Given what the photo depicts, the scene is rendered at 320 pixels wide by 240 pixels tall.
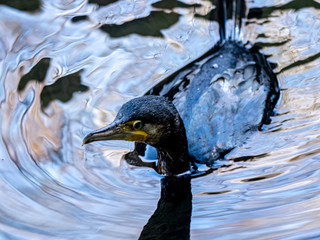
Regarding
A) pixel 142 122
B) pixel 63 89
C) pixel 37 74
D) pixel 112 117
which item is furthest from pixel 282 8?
pixel 142 122

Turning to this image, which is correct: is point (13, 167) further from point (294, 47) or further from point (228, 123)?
point (294, 47)

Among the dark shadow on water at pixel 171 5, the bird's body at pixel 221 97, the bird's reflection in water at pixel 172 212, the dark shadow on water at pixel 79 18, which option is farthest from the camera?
the dark shadow on water at pixel 171 5

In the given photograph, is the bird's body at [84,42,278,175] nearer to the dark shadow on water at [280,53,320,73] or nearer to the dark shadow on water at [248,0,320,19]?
the dark shadow on water at [280,53,320,73]

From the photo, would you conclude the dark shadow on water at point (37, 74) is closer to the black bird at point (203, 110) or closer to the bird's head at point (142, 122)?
the black bird at point (203, 110)

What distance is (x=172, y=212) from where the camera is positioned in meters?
4.62

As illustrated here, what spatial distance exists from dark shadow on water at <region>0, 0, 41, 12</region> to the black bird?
1.88 meters

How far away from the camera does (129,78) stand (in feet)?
19.4

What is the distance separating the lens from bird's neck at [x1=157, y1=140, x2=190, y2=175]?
15.6ft

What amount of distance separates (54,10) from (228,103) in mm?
2578

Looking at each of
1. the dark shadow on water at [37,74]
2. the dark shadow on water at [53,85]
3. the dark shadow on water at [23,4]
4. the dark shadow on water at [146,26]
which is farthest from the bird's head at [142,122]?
the dark shadow on water at [23,4]

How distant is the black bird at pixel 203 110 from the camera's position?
4426 millimetres

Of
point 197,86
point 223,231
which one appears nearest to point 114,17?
point 197,86

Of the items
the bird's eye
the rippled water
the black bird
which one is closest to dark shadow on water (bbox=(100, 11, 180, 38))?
the rippled water

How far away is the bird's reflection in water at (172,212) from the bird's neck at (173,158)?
0.24ft
